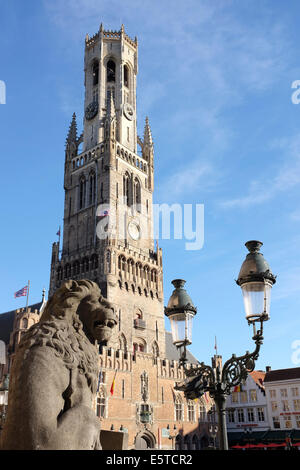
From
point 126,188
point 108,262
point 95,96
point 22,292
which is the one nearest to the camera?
point 22,292

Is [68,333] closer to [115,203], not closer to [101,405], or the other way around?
[101,405]

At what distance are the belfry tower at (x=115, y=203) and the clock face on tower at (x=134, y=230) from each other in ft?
0.36

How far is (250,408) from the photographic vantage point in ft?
151

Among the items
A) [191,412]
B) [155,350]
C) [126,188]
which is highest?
[126,188]

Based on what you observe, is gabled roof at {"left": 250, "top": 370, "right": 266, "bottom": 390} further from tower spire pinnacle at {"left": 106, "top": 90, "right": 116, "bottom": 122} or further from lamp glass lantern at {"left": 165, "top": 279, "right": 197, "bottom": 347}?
lamp glass lantern at {"left": 165, "top": 279, "right": 197, "bottom": 347}

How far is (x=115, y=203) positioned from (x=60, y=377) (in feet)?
135

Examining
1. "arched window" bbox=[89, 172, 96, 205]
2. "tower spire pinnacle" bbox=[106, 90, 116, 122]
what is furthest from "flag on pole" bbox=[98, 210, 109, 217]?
"tower spire pinnacle" bbox=[106, 90, 116, 122]

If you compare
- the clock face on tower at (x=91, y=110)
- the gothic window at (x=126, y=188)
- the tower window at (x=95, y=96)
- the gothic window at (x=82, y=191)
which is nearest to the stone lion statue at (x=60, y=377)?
the gothic window at (x=126, y=188)

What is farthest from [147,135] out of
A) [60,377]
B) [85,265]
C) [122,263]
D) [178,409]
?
[60,377]

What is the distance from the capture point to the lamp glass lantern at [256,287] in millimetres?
6785

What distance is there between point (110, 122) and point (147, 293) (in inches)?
772

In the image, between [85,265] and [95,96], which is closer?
[85,265]
